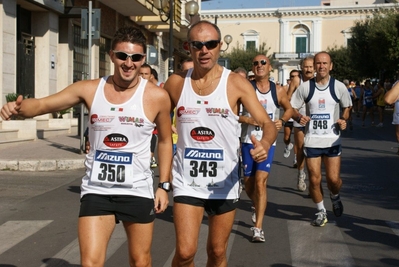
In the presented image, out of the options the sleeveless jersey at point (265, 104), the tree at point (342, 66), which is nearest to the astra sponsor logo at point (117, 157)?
the sleeveless jersey at point (265, 104)

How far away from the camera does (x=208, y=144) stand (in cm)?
446

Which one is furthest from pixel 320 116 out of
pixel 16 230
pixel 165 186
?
pixel 16 230

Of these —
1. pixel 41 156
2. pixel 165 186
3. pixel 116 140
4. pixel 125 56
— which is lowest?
pixel 41 156

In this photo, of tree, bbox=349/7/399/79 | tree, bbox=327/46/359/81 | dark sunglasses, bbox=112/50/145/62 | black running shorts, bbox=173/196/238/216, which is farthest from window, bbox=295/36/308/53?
dark sunglasses, bbox=112/50/145/62

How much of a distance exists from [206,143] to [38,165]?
28.0 feet

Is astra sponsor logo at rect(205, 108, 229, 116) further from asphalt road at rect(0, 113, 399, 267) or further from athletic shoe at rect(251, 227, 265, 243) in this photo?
athletic shoe at rect(251, 227, 265, 243)

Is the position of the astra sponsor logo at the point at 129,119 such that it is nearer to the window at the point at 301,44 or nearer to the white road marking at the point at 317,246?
the white road marking at the point at 317,246

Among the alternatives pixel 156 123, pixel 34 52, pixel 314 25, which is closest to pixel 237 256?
pixel 156 123

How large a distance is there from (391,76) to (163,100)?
161 feet

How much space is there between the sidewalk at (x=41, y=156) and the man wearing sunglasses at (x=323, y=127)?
6387 mm

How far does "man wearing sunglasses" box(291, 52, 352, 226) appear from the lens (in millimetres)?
7457

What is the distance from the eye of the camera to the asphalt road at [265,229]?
5996 millimetres

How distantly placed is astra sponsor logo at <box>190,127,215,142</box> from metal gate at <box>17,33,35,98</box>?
1464 cm

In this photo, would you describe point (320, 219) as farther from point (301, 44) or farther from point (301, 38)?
point (301, 38)
